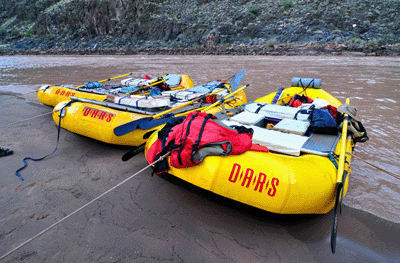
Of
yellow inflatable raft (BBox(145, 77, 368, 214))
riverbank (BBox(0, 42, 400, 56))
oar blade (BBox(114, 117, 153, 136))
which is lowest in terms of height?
riverbank (BBox(0, 42, 400, 56))

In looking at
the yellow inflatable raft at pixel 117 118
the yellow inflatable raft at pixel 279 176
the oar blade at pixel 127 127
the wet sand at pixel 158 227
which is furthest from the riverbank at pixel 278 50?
the wet sand at pixel 158 227

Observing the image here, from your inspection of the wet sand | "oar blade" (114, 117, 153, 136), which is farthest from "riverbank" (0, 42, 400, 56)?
the wet sand

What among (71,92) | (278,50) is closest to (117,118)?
(71,92)

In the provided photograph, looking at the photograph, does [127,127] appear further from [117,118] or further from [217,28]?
[217,28]

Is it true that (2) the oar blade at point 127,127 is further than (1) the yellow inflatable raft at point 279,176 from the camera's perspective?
Yes

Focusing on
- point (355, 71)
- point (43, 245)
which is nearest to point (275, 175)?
point (43, 245)

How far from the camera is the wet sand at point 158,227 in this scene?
2.12m

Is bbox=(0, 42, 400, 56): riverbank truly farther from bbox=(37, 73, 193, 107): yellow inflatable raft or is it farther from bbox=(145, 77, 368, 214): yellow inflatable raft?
bbox=(145, 77, 368, 214): yellow inflatable raft

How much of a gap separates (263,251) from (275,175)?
67cm

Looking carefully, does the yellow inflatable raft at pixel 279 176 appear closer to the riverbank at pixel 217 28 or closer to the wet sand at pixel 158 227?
the wet sand at pixel 158 227

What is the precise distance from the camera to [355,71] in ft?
37.5

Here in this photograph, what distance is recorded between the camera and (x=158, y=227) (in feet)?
7.94

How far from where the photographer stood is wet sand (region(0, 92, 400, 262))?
2123mm

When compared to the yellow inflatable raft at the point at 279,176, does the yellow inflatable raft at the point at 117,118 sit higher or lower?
lower
